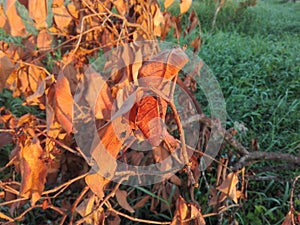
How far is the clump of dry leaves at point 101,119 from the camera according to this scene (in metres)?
0.50

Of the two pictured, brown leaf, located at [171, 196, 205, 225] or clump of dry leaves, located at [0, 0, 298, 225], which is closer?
clump of dry leaves, located at [0, 0, 298, 225]

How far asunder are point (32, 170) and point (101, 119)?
0.33 meters

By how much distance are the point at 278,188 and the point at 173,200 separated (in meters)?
0.37

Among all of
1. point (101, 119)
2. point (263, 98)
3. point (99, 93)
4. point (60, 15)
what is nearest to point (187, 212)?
point (99, 93)

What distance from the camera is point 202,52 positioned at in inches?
92.4

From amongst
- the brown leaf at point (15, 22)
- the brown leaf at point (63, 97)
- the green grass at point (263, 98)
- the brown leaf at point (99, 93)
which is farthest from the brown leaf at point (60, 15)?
the green grass at point (263, 98)

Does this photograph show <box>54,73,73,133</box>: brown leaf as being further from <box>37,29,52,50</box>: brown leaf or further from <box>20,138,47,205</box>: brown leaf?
<box>37,29,52,50</box>: brown leaf

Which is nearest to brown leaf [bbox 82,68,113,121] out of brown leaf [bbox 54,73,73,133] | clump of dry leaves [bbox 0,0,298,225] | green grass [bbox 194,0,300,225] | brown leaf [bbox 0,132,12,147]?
clump of dry leaves [bbox 0,0,298,225]

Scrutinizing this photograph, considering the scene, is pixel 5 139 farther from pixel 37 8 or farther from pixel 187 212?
pixel 187 212

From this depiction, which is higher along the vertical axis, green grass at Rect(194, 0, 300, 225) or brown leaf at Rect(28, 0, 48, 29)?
brown leaf at Rect(28, 0, 48, 29)

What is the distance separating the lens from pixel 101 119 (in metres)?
0.94

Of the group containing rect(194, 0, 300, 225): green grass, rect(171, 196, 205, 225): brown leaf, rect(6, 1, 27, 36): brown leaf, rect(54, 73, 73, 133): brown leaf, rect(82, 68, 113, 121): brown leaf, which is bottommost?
rect(194, 0, 300, 225): green grass

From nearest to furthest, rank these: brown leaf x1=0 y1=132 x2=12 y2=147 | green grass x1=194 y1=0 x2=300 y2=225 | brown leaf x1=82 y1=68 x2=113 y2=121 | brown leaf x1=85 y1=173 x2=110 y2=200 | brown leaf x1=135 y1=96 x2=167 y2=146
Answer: brown leaf x1=135 y1=96 x2=167 y2=146 < brown leaf x1=85 y1=173 x2=110 y2=200 < brown leaf x1=82 y1=68 x2=113 y2=121 < brown leaf x1=0 y1=132 x2=12 y2=147 < green grass x1=194 y1=0 x2=300 y2=225

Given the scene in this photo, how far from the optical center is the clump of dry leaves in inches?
19.6
